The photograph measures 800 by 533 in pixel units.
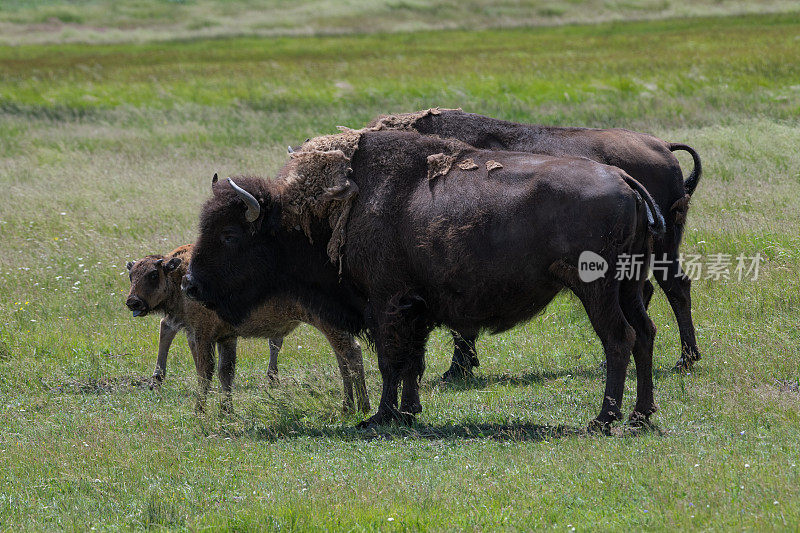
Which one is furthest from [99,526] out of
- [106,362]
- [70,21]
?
[70,21]

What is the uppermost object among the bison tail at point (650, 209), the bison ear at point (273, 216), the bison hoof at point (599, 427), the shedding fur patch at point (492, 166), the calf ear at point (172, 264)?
the shedding fur patch at point (492, 166)

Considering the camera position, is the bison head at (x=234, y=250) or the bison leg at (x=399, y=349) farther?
the bison head at (x=234, y=250)

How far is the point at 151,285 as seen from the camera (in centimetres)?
1049

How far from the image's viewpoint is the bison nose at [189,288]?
9.15 meters

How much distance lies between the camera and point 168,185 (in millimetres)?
18469

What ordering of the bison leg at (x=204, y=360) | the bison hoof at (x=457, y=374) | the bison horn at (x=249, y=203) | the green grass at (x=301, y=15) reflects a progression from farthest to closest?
the green grass at (x=301, y=15) < the bison hoof at (x=457, y=374) < the bison leg at (x=204, y=360) < the bison horn at (x=249, y=203)

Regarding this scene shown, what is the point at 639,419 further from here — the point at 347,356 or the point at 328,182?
the point at 328,182

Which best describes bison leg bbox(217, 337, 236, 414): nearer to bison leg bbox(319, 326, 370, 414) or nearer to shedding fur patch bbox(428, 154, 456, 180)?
bison leg bbox(319, 326, 370, 414)

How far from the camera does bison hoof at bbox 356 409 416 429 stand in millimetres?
8508

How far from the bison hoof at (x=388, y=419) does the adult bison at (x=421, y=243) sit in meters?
0.02

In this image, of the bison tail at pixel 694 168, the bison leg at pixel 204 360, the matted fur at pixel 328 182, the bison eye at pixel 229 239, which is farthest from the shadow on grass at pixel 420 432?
the bison tail at pixel 694 168

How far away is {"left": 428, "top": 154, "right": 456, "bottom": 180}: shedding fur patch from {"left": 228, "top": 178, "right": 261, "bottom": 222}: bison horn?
1618mm

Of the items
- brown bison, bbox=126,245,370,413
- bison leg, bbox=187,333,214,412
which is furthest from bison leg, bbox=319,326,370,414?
bison leg, bbox=187,333,214,412

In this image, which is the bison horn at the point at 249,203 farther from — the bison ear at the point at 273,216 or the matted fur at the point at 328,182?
the matted fur at the point at 328,182
